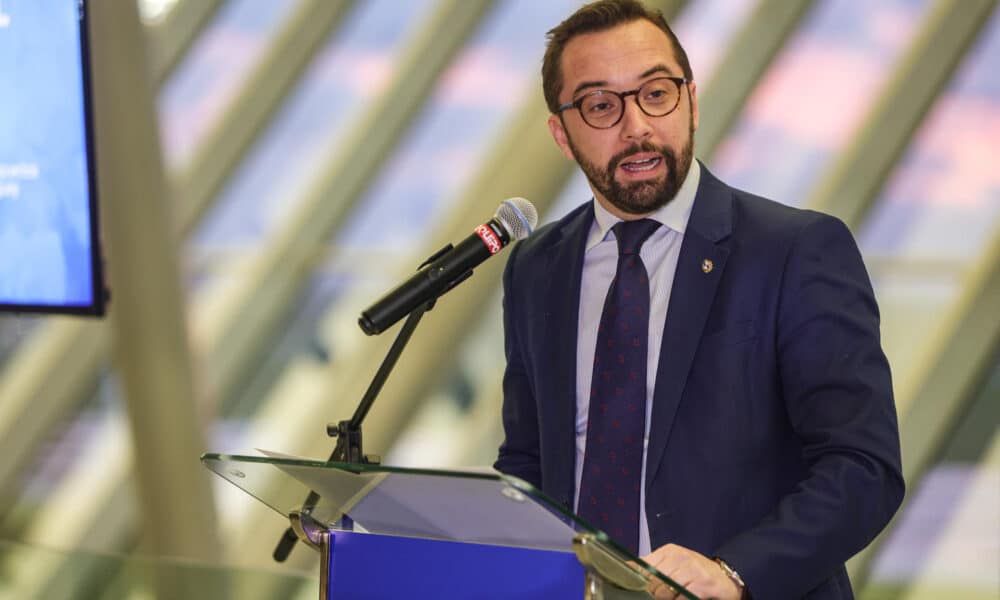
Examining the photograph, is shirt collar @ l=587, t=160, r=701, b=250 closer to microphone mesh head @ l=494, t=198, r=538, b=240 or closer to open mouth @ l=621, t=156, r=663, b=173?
open mouth @ l=621, t=156, r=663, b=173

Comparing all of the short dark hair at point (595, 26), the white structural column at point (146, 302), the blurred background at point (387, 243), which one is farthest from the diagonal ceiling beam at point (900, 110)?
the short dark hair at point (595, 26)

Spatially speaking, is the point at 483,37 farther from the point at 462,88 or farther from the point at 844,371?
the point at 844,371

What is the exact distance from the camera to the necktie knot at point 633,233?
2.26 m

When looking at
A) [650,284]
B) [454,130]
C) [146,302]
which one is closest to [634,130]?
[650,284]

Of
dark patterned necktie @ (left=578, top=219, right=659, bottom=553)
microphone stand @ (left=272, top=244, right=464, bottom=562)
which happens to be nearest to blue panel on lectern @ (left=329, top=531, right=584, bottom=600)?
microphone stand @ (left=272, top=244, right=464, bottom=562)

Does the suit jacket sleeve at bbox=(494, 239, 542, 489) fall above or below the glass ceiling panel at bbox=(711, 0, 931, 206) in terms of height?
below

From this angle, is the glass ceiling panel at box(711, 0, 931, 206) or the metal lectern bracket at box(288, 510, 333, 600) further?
the glass ceiling panel at box(711, 0, 931, 206)

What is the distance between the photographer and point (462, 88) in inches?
275

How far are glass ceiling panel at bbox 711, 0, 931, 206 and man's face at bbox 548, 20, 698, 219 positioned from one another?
115 inches

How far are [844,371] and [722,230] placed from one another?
355 millimetres

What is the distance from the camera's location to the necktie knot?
Answer: 2.26 m

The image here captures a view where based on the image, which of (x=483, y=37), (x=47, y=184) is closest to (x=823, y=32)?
(x=483, y=37)

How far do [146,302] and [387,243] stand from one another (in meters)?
2.71

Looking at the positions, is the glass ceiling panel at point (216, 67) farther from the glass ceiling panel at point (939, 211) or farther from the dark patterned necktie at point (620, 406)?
the dark patterned necktie at point (620, 406)
